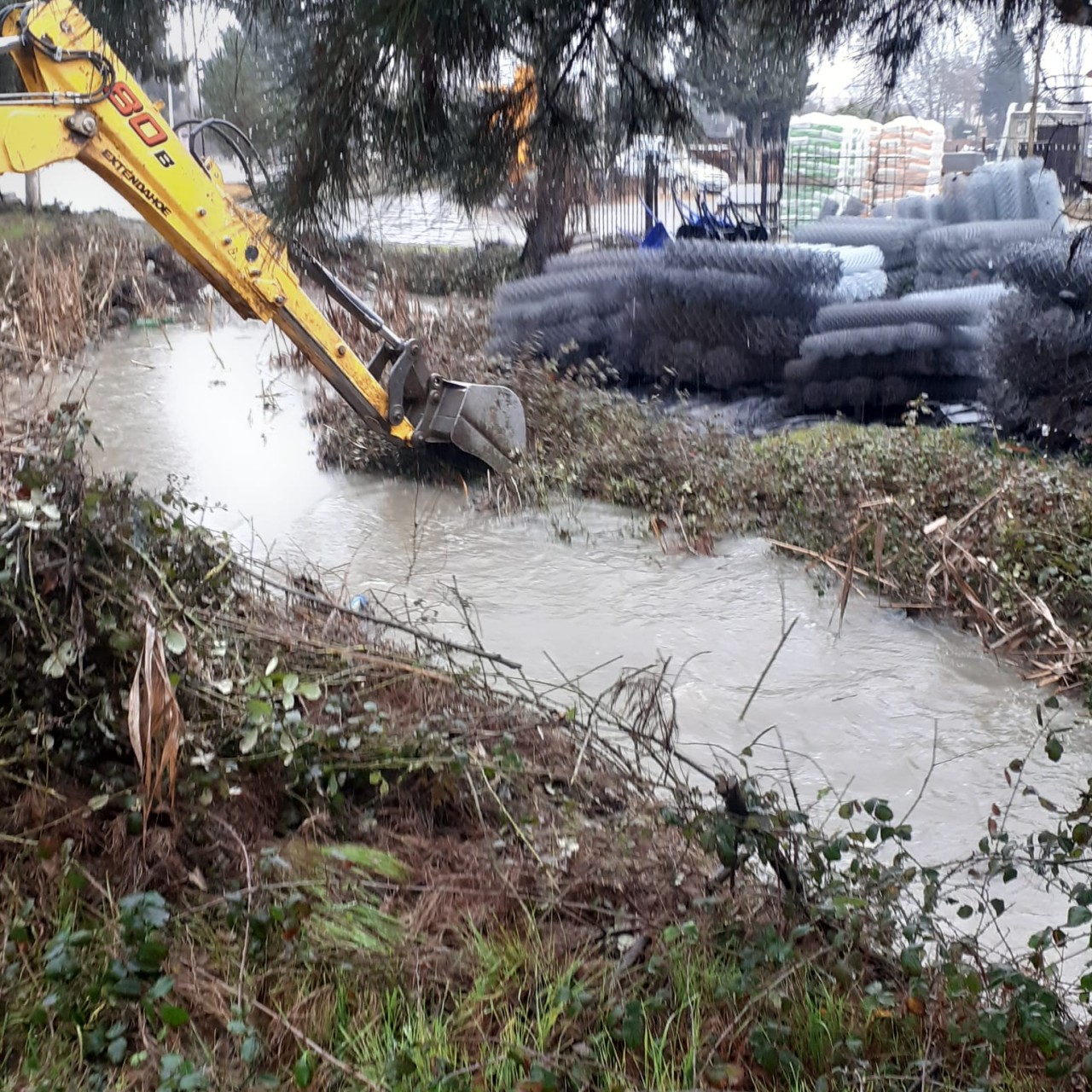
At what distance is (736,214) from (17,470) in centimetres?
1392

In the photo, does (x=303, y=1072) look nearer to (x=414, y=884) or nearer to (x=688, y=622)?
(x=414, y=884)

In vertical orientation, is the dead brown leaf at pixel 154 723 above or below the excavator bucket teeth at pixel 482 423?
above

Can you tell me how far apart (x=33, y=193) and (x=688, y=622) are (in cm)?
1875

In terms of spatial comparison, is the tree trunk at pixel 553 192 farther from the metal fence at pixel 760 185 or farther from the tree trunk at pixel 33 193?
the tree trunk at pixel 33 193

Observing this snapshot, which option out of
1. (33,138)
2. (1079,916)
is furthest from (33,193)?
(1079,916)

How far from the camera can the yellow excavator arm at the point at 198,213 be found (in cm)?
634

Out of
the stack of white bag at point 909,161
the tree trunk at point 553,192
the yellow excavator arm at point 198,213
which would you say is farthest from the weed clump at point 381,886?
the stack of white bag at point 909,161

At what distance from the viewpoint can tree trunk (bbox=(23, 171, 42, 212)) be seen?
842 inches

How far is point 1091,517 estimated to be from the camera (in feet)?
22.3

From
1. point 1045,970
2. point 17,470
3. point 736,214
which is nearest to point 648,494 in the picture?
point 17,470

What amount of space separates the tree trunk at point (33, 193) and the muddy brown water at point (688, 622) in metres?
11.6

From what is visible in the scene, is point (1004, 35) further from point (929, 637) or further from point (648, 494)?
point (648, 494)

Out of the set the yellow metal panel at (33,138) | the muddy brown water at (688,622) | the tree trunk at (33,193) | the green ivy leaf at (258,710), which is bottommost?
the muddy brown water at (688,622)

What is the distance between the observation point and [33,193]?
21.9 metres
